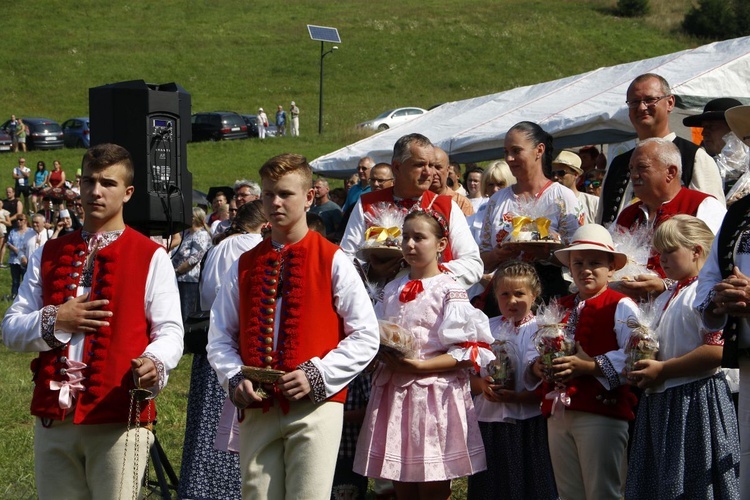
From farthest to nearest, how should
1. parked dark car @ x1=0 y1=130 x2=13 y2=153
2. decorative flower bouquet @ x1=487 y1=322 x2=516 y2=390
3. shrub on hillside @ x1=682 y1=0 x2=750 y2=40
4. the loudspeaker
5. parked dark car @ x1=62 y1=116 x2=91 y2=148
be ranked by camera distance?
shrub on hillside @ x1=682 y1=0 x2=750 y2=40 → parked dark car @ x1=0 y1=130 x2=13 y2=153 → parked dark car @ x1=62 y1=116 x2=91 y2=148 → the loudspeaker → decorative flower bouquet @ x1=487 y1=322 x2=516 y2=390

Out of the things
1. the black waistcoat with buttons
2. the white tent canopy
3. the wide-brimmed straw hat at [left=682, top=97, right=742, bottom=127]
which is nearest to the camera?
the black waistcoat with buttons

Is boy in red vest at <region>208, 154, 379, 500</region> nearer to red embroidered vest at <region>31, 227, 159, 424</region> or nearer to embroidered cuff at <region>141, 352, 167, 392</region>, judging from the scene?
embroidered cuff at <region>141, 352, 167, 392</region>

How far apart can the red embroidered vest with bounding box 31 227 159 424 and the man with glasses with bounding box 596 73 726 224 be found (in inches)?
107

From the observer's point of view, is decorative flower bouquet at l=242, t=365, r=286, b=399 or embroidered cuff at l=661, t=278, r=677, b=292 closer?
decorative flower bouquet at l=242, t=365, r=286, b=399

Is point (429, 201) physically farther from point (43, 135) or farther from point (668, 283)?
point (43, 135)

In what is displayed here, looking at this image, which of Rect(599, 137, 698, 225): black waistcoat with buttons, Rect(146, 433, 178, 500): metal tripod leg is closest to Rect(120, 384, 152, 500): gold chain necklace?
Rect(146, 433, 178, 500): metal tripod leg

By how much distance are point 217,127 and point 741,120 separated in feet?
114

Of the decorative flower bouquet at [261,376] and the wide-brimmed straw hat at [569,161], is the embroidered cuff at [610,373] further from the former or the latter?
the wide-brimmed straw hat at [569,161]

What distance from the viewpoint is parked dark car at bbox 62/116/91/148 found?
120 ft

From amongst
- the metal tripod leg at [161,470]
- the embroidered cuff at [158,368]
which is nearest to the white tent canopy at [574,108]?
the metal tripod leg at [161,470]

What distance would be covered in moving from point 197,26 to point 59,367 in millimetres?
54433

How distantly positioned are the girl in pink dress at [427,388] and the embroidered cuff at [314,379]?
0.96 meters

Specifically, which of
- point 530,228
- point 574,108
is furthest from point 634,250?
point 574,108

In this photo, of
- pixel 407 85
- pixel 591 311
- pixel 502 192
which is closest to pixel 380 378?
pixel 591 311
